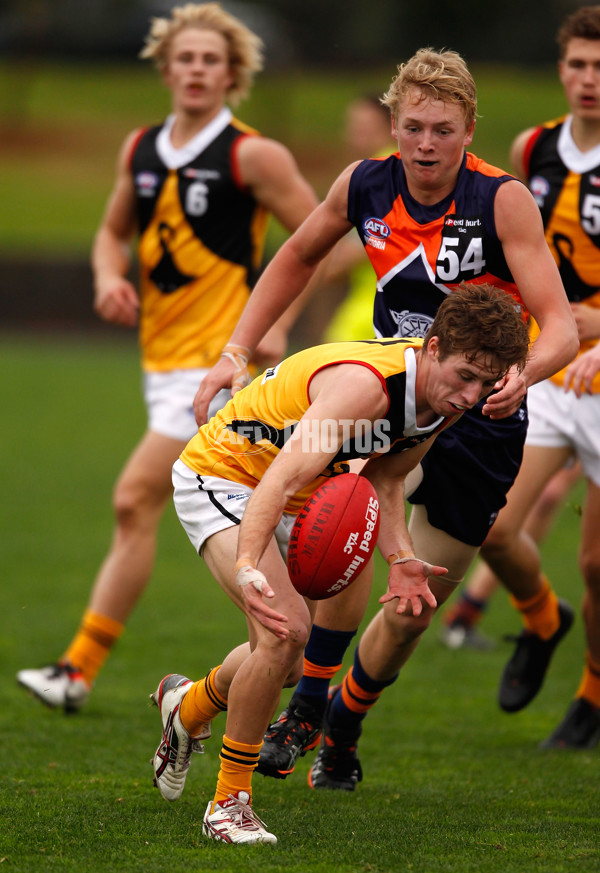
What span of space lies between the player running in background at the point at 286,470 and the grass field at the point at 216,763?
0.89 ft

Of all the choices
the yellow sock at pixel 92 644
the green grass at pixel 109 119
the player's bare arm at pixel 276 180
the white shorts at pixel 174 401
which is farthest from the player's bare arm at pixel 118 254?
the green grass at pixel 109 119

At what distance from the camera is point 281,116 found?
36469mm

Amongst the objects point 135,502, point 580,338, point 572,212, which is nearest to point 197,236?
point 135,502

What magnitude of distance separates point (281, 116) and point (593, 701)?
109 ft

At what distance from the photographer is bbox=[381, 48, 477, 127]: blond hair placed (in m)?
3.79

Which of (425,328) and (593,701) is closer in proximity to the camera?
(425,328)

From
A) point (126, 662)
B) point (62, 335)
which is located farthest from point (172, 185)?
point (62, 335)

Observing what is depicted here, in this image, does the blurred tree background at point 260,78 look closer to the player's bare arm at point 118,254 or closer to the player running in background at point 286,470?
the player's bare arm at point 118,254

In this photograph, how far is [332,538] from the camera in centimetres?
346

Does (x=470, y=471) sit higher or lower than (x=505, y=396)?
lower

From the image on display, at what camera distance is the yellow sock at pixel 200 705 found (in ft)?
12.6

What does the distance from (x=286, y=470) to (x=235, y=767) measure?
91 centimetres

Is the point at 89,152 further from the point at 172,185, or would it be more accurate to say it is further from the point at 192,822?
the point at 192,822

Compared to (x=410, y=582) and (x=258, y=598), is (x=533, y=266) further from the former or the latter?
(x=258, y=598)
